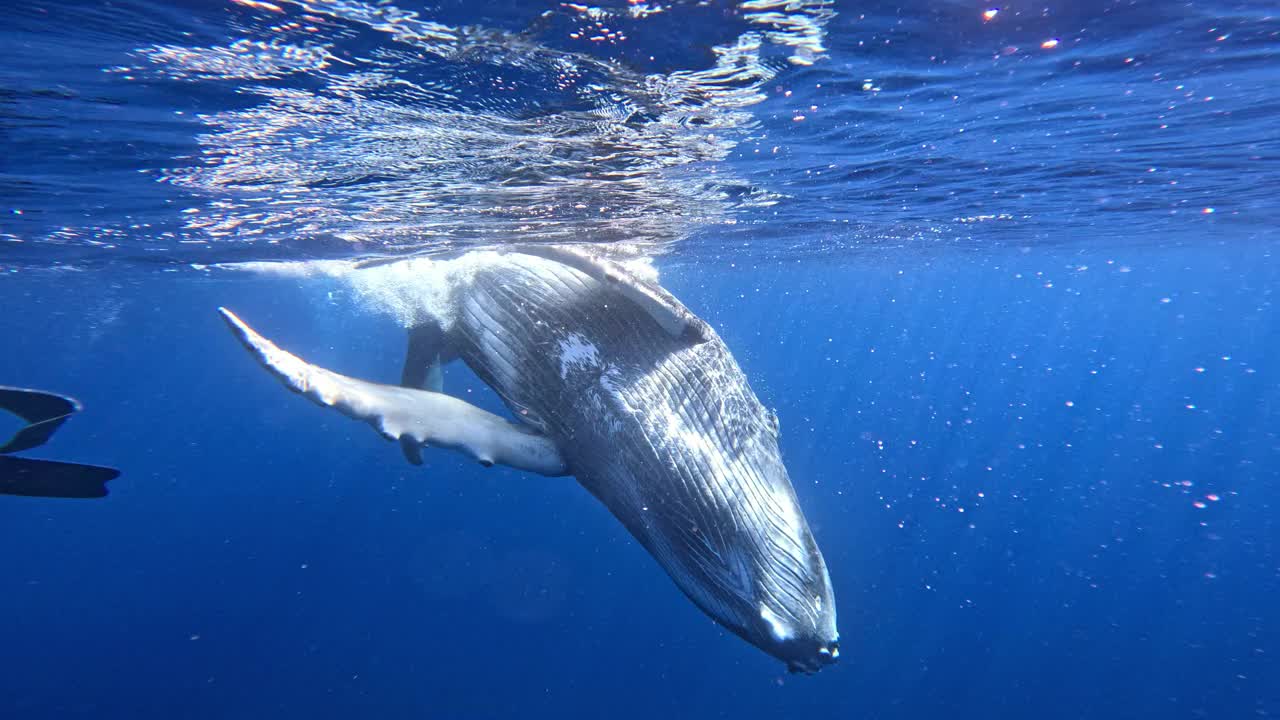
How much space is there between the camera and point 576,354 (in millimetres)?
4422

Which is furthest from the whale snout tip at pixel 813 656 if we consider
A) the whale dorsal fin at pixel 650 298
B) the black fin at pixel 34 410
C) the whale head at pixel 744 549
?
the black fin at pixel 34 410

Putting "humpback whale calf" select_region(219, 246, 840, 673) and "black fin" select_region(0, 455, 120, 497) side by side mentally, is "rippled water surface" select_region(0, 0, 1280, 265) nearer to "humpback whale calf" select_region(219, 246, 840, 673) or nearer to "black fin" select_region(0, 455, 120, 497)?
"humpback whale calf" select_region(219, 246, 840, 673)

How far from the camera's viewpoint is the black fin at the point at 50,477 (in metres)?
4.27

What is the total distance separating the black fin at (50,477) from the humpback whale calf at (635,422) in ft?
5.67

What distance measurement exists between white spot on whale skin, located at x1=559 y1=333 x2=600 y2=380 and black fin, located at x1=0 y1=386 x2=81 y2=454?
319 cm

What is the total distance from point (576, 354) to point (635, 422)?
2.67 ft

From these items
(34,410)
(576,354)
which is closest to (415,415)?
(576,354)

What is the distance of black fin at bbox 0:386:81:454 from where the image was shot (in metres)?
4.23

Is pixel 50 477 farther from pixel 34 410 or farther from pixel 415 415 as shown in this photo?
pixel 415 415

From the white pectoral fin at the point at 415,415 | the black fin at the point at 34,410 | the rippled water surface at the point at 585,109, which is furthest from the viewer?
the rippled water surface at the point at 585,109

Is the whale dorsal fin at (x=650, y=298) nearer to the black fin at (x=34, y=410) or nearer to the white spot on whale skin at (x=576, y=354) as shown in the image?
the white spot on whale skin at (x=576, y=354)

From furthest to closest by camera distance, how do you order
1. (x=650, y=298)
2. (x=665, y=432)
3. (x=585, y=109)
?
(x=585, y=109) < (x=650, y=298) < (x=665, y=432)

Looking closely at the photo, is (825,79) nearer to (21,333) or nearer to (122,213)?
(122,213)

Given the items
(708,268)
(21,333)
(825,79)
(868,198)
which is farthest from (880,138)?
(21,333)
